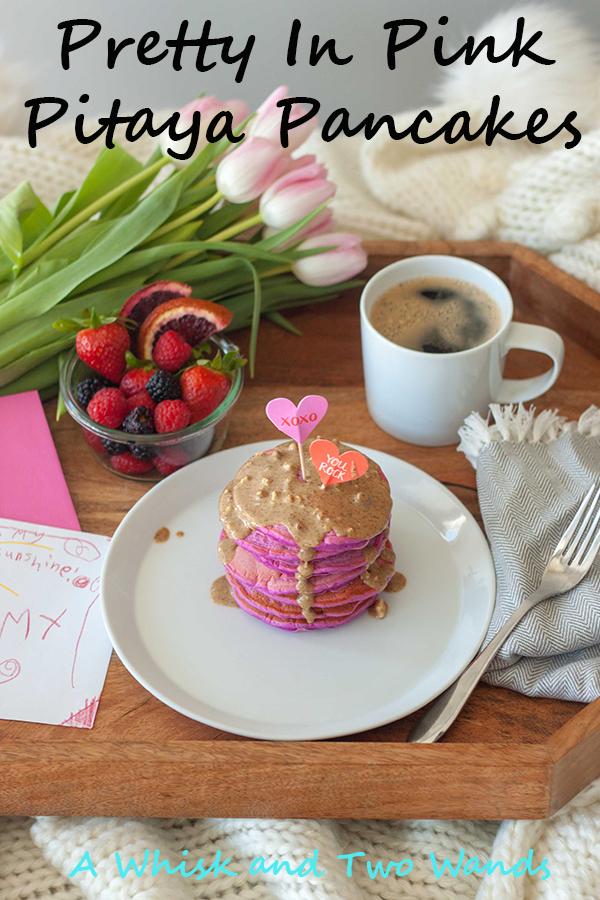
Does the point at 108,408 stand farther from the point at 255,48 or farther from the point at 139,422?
the point at 255,48

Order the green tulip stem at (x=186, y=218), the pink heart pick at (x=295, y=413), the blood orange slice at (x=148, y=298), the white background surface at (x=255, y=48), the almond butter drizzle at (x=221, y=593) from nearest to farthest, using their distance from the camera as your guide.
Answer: the pink heart pick at (x=295, y=413), the almond butter drizzle at (x=221, y=593), the blood orange slice at (x=148, y=298), the green tulip stem at (x=186, y=218), the white background surface at (x=255, y=48)

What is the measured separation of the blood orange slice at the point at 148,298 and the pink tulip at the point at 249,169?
188mm

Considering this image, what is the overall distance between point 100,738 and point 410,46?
1.95 metres

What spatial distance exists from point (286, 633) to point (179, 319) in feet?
1.72

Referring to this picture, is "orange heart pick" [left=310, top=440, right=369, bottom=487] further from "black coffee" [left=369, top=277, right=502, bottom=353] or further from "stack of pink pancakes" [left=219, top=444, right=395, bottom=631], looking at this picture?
"black coffee" [left=369, top=277, right=502, bottom=353]

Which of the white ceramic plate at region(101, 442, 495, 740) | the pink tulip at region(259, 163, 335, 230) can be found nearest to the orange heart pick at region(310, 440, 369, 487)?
the white ceramic plate at region(101, 442, 495, 740)

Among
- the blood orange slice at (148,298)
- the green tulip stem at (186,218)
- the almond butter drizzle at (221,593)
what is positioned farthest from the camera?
the green tulip stem at (186,218)

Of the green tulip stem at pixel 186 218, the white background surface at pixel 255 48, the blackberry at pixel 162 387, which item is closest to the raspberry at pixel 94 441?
the blackberry at pixel 162 387

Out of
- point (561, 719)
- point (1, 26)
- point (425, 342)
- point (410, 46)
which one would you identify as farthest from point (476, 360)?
point (1, 26)

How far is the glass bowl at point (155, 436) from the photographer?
117cm

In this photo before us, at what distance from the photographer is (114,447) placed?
120 centimetres

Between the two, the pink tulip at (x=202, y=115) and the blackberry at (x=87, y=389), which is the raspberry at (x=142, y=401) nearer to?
the blackberry at (x=87, y=389)

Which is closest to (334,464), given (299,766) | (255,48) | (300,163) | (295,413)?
(295,413)

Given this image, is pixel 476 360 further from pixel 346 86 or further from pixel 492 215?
pixel 346 86
